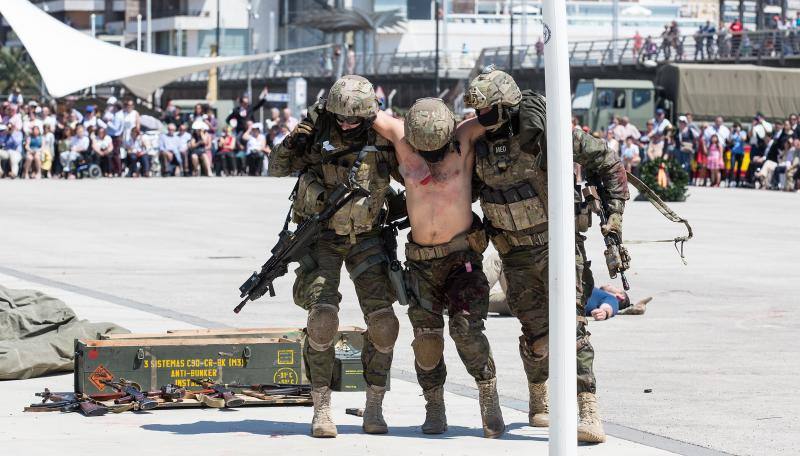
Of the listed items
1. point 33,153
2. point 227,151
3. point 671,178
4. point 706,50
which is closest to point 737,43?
point 706,50

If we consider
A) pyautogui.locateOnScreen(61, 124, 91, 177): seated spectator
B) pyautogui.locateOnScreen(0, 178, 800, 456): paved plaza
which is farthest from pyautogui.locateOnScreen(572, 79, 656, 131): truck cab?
pyautogui.locateOnScreen(0, 178, 800, 456): paved plaza

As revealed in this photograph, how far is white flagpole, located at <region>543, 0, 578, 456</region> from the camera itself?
17.3 ft

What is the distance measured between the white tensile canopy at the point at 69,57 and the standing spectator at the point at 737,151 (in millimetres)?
16936

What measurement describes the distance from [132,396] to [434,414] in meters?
1.81

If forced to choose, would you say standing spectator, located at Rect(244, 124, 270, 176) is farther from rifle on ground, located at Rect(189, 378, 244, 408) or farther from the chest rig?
the chest rig

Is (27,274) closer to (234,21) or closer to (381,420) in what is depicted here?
(381,420)

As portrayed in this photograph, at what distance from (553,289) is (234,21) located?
340ft

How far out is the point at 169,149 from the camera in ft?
124

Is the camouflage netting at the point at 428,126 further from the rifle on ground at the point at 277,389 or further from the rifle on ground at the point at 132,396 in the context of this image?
the rifle on ground at the point at 132,396

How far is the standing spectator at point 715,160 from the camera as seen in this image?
36.3 meters

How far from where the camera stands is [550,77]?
17.3ft

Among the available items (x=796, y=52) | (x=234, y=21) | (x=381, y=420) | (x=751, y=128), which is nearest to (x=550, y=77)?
(x=381, y=420)

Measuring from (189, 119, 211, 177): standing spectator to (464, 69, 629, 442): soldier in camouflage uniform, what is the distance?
100 ft

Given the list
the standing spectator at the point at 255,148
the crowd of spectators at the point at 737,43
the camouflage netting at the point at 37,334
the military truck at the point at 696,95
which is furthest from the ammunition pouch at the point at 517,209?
the crowd of spectators at the point at 737,43
